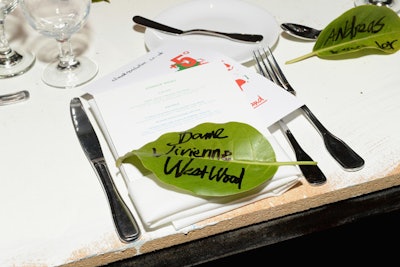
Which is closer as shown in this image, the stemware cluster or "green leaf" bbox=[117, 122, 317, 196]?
"green leaf" bbox=[117, 122, 317, 196]

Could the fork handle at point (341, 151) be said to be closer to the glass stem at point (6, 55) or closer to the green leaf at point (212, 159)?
the green leaf at point (212, 159)

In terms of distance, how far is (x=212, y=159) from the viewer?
686 millimetres

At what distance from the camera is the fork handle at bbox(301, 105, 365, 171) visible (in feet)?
2.36

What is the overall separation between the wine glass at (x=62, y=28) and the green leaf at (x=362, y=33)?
0.94ft

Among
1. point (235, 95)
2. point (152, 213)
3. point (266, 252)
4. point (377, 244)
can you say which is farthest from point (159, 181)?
point (377, 244)

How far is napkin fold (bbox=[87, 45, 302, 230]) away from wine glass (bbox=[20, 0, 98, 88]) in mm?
60

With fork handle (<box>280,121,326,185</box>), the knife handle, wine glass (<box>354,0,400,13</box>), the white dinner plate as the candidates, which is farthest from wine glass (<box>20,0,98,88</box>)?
wine glass (<box>354,0,400,13</box>)

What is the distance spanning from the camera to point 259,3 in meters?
1.03

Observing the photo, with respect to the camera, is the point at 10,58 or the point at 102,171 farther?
the point at 10,58

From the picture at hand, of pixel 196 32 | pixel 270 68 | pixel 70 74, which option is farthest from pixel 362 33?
pixel 70 74

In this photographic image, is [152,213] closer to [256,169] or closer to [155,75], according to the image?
[256,169]

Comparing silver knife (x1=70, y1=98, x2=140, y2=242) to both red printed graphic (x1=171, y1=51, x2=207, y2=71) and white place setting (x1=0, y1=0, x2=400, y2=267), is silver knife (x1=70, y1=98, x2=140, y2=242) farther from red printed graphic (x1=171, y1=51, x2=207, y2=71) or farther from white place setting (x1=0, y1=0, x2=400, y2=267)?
red printed graphic (x1=171, y1=51, x2=207, y2=71)

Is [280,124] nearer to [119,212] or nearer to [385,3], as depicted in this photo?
[119,212]

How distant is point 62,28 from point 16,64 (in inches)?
4.0
